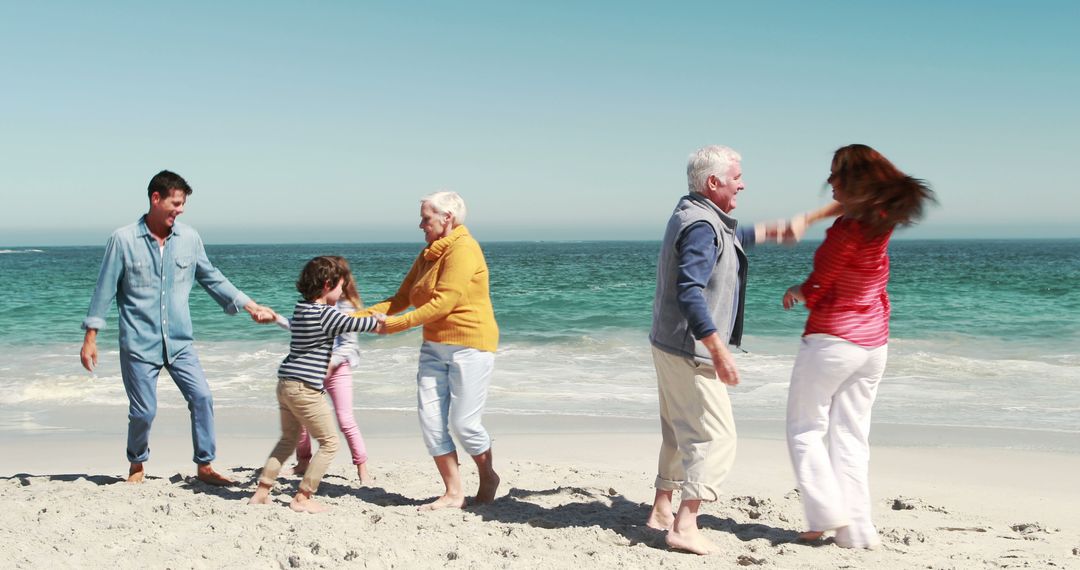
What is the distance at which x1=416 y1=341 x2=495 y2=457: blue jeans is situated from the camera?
4031 millimetres

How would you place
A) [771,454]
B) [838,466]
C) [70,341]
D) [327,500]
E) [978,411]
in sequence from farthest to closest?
[70,341] < [978,411] < [771,454] < [327,500] < [838,466]

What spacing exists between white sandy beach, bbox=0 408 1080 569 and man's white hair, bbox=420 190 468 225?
4.76ft

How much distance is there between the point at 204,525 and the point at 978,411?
666cm

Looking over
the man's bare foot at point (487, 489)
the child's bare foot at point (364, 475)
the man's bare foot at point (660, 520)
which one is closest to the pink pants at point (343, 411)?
the child's bare foot at point (364, 475)

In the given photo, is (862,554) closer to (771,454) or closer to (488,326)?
(488,326)

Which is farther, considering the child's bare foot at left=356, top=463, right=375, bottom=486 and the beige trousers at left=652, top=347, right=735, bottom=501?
the child's bare foot at left=356, top=463, right=375, bottom=486

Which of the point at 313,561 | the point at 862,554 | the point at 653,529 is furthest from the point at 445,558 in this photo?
the point at 862,554

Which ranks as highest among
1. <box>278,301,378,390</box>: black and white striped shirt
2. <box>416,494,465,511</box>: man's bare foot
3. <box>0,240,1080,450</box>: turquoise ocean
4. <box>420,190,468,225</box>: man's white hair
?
<box>420,190,468,225</box>: man's white hair

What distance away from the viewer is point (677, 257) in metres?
3.41

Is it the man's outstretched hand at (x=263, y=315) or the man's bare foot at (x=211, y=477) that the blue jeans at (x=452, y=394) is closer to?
the man's outstretched hand at (x=263, y=315)

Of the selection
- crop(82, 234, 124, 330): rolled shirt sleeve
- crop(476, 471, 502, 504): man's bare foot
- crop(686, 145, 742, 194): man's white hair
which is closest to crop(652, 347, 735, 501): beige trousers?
crop(686, 145, 742, 194): man's white hair

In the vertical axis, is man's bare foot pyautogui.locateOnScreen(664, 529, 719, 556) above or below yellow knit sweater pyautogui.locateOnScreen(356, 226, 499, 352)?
below

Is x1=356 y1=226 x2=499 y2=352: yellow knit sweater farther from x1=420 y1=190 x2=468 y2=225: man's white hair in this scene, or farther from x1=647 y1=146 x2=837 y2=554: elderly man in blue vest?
x1=647 y1=146 x2=837 y2=554: elderly man in blue vest

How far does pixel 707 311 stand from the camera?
130 inches
